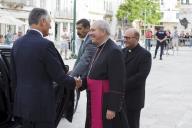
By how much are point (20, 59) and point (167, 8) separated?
3480 inches

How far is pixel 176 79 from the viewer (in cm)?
1723

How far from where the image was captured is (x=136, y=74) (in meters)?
6.38

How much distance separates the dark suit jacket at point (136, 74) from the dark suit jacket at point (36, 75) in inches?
48.5

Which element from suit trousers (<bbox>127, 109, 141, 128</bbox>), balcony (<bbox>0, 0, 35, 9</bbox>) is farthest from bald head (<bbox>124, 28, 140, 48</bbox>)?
balcony (<bbox>0, 0, 35, 9</bbox>)

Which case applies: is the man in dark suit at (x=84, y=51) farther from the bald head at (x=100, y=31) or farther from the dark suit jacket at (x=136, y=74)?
the bald head at (x=100, y=31)

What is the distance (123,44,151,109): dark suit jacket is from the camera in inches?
251

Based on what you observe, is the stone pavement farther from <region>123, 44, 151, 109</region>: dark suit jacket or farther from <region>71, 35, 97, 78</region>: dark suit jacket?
<region>123, 44, 151, 109</region>: dark suit jacket

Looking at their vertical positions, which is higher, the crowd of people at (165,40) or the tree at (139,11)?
the tree at (139,11)

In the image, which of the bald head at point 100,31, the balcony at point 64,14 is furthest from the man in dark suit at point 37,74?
the balcony at point 64,14

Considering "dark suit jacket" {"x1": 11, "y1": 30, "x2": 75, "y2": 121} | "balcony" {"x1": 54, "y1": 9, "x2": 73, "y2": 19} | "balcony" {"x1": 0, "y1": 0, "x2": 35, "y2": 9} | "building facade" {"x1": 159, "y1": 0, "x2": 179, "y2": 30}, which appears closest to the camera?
"dark suit jacket" {"x1": 11, "y1": 30, "x2": 75, "y2": 121}

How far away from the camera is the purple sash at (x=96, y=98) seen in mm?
5578

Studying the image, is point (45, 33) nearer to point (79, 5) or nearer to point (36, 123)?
point (36, 123)

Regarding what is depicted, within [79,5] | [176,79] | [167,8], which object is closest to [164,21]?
[167,8]

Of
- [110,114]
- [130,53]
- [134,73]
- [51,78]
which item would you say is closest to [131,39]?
[130,53]
